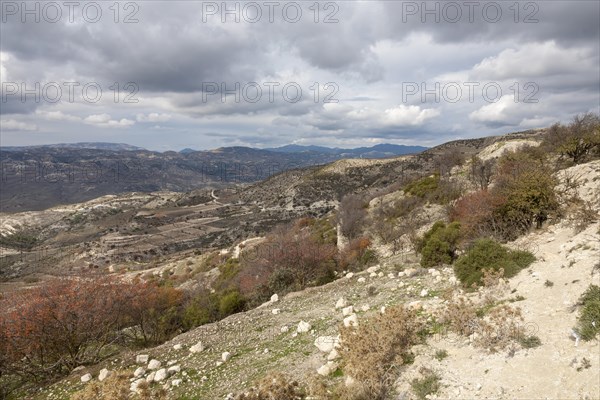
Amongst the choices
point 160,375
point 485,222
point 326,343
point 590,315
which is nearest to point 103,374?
point 160,375

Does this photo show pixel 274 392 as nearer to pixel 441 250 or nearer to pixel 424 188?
pixel 441 250

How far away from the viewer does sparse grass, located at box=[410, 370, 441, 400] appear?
719 centimetres

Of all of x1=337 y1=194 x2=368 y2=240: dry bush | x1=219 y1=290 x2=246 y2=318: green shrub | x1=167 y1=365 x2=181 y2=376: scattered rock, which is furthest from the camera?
x1=337 y1=194 x2=368 y2=240: dry bush

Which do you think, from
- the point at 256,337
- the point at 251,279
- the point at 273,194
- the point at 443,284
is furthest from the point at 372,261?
the point at 273,194

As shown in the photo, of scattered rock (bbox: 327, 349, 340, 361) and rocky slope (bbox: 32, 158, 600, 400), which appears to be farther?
scattered rock (bbox: 327, 349, 340, 361)

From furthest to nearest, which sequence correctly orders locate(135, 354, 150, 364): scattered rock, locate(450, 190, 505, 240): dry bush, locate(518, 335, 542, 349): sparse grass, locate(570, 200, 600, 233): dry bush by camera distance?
locate(450, 190, 505, 240): dry bush, locate(570, 200, 600, 233): dry bush, locate(135, 354, 150, 364): scattered rock, locate(518, 335, 542, 349): sparse grass

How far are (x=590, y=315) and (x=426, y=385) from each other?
384 centimetres

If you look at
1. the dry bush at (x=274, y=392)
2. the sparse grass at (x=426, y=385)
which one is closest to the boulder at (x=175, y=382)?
the dry bush at (x=274, y=392)

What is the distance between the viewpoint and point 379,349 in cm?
823

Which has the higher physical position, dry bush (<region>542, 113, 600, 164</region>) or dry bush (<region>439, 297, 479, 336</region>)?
dry bush (<region>542, 113, 600, 164</region>)

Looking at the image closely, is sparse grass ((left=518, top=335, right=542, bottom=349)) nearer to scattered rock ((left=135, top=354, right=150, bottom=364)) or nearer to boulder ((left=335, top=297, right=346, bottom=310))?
boulder ((left=335, top=297, right=346, bottom=310))

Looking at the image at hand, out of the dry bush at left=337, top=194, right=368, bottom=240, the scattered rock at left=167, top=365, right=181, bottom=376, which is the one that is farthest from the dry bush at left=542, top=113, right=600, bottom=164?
the scattered rock at left=167, top=365, right=181, bottom=376

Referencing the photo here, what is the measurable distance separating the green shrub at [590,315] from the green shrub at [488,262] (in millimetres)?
3727

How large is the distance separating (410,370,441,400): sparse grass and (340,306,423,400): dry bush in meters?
0.55
